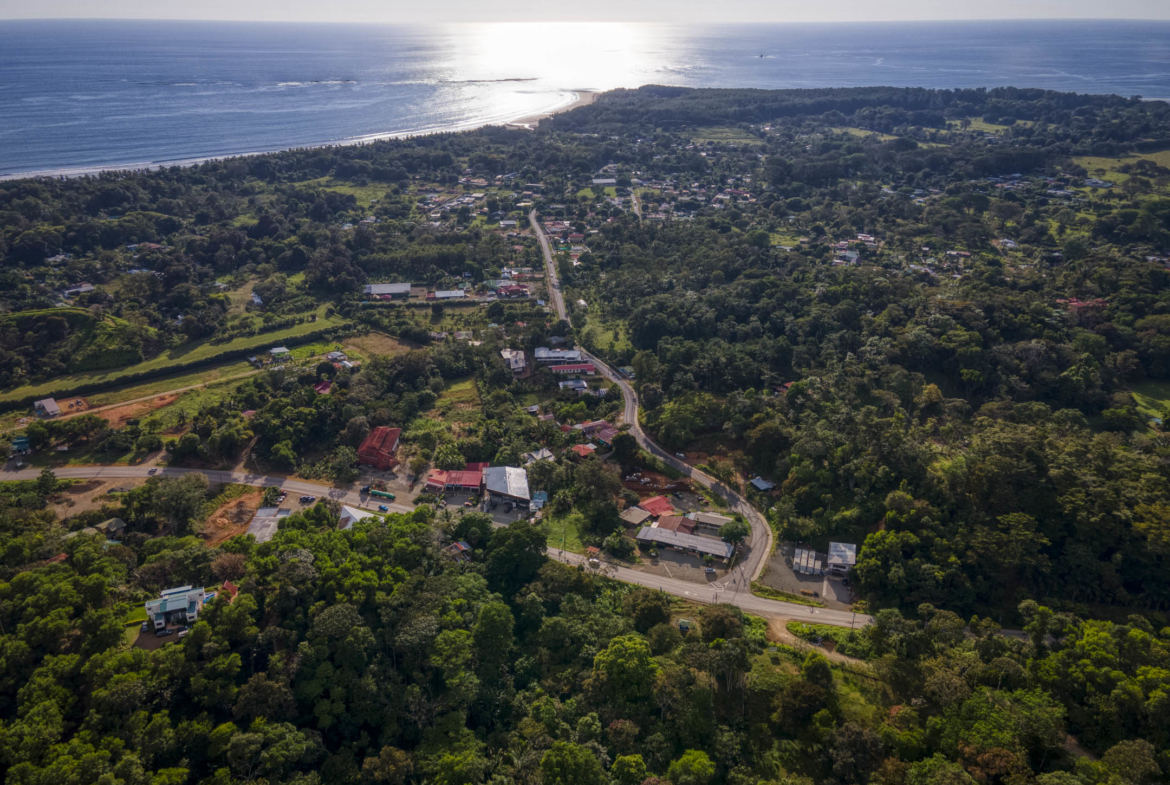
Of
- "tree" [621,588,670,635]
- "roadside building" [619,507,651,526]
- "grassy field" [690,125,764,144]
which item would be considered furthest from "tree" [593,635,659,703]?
"grassy field" [690,125,764,144]

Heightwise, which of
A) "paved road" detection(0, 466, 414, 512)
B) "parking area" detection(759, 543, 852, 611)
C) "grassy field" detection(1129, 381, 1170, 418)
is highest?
"grassy field" detection(1129, 381, 1170, 418)

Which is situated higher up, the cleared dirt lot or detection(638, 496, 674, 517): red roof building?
the cleared dirt lot

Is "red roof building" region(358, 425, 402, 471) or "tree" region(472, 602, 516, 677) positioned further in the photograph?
"red roof building" region(358, 425, 402, 471)

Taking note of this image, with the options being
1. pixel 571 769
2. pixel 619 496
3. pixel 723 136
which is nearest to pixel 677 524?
pixel 619 496

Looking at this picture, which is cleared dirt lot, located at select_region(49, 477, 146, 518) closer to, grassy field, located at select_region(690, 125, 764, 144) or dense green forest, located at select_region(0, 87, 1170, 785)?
dense green forest, located at select_region(0, 87, 1170, 785)

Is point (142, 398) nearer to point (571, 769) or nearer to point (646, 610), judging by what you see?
point (646, 610)

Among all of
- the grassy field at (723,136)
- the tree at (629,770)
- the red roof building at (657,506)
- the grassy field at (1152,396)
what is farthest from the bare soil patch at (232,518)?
the grassy field at (723,136)
